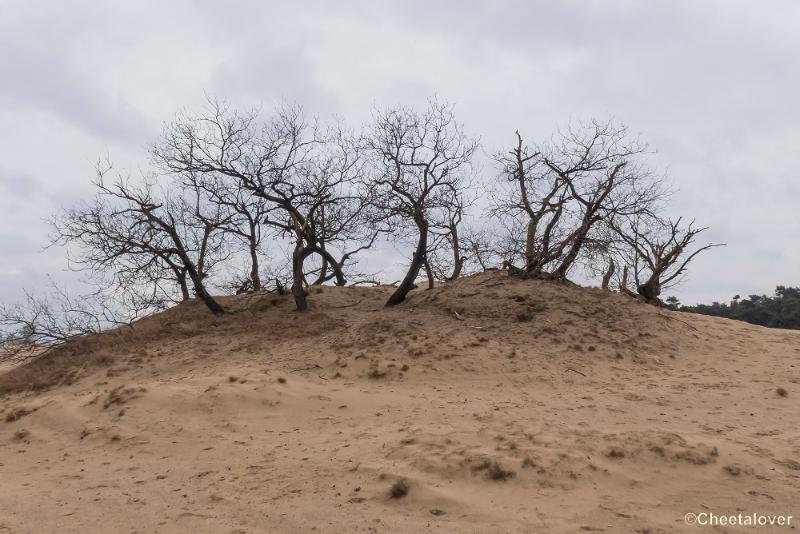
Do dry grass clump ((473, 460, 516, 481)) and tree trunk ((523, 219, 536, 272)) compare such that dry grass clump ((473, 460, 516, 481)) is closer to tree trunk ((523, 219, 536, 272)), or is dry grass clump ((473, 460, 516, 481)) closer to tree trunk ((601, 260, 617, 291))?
tree trunk ((523, 219, 536, 272))

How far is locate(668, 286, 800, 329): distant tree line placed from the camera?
1097 inches

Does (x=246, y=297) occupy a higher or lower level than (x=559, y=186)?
lower

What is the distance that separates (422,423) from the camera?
636cm

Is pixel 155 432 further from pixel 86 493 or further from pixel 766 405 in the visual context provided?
A: pixel 766 405

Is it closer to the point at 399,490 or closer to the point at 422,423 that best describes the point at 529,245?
the point at 422,423

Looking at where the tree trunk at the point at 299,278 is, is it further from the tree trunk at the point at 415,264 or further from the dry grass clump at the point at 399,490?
the dry grass clump at the point at 399,490

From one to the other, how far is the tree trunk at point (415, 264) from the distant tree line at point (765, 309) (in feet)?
60.1

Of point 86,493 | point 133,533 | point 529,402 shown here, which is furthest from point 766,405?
point 86,493

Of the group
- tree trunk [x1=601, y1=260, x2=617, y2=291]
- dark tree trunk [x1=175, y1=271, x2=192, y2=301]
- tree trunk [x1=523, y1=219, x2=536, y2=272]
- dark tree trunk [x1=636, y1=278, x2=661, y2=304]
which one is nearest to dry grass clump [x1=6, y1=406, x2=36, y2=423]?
dark tree trunk [x1=175, y1=271, x2=192, y2=301]

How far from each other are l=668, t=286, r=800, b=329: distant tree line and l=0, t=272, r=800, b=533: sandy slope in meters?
18.2

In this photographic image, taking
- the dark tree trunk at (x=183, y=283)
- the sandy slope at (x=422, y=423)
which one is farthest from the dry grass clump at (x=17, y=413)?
the dark tree trunk at (x=183, y=283)

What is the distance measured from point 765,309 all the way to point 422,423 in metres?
30.4

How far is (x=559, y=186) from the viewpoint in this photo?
13.3m

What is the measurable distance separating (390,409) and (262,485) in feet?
7.86
